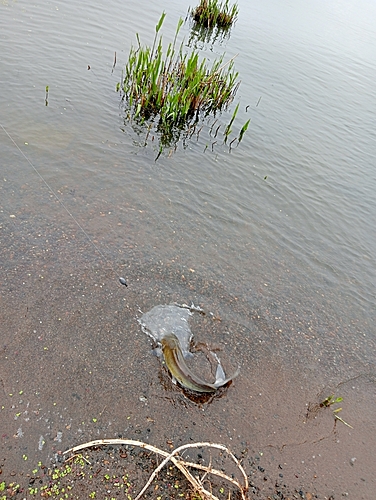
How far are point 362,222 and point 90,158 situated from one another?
6.21 m

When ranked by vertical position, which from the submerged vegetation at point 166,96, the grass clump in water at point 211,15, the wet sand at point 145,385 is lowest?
the wet sand at point 145,385

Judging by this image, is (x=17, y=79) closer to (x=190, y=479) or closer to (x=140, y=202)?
(x=140, y=202)

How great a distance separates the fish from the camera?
4570 mm

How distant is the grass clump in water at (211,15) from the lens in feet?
58.3

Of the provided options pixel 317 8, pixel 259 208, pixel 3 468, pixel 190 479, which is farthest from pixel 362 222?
pixel 317 8

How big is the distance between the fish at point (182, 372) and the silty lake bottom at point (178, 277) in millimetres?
126

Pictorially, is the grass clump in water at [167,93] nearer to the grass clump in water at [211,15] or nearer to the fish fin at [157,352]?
the fish fin at [157,352]

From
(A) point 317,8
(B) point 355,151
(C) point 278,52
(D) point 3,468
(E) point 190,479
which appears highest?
(A) point 317,8

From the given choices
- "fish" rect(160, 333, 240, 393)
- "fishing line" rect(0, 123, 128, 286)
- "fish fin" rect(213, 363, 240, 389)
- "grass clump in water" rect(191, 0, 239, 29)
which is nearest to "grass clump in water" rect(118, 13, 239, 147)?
"fishing line" rect(0, 123, 128, 286)

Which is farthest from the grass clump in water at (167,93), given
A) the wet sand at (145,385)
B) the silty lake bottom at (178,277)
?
the wet sand at (145,385)

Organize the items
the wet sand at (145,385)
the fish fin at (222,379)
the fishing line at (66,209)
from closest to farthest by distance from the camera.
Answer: the wet sand at (145,385) → the fish fin at (222,379) → the fishing line at (66,209)

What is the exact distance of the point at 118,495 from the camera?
3580 mm

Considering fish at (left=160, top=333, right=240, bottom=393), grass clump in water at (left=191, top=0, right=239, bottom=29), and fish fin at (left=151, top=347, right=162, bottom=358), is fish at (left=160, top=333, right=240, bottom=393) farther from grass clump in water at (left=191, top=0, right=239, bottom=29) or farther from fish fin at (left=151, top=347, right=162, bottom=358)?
grass clump in water at (left=191, top=0, right=239, bottom=29)

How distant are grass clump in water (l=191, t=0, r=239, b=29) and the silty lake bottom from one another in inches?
297
